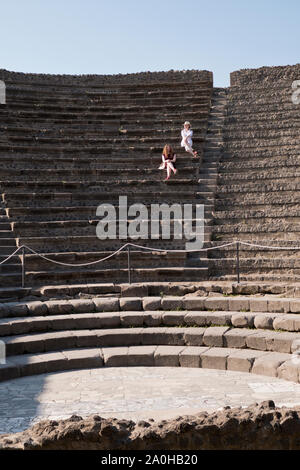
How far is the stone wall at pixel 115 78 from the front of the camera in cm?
1830

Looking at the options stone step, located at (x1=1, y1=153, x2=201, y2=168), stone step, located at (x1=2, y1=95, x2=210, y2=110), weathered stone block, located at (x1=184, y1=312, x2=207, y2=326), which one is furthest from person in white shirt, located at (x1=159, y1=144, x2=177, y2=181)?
weathered stone block, located at (x1=184, y1=312, x2=207, y2=326)

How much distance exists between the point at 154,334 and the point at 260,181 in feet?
19.1

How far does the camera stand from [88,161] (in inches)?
571

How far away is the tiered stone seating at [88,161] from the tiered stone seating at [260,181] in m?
0.67

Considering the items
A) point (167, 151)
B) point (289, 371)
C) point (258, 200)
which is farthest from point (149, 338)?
point (167, 151)

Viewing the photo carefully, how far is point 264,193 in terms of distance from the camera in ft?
42.6

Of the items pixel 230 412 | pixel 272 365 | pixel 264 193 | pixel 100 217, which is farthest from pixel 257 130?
pixel 230 412

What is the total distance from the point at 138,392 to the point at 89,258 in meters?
4.60

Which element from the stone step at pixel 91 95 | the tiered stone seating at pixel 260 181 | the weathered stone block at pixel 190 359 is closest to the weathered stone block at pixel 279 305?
the tiered stone seating at pixel 260 181

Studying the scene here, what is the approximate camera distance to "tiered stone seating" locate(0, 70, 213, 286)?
11398 mm

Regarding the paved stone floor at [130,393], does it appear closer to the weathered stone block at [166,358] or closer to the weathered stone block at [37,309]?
the weathered stone block at [166,358]

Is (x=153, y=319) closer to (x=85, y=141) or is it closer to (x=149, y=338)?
(x=149, y=338)

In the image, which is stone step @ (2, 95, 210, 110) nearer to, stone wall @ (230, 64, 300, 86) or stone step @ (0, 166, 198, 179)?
stone wall @ (230, 64, 300, 86)

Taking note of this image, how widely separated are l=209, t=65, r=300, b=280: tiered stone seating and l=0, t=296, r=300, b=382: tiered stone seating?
5.28 ft
